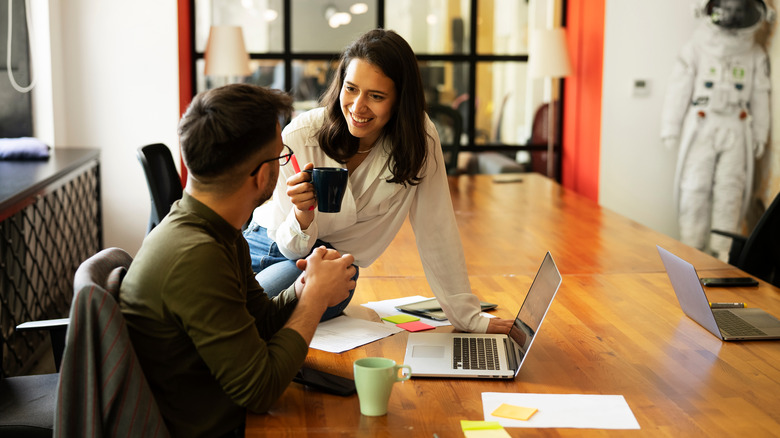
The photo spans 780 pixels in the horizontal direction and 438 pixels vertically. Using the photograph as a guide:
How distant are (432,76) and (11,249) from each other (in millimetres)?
3785

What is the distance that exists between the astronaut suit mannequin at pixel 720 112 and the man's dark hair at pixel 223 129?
4800mm

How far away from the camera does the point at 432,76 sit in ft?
20.4

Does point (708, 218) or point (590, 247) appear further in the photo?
point (708, 218)

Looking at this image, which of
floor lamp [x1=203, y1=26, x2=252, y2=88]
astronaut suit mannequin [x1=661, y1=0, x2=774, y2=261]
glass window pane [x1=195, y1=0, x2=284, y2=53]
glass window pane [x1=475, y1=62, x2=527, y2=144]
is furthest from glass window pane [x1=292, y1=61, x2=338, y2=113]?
astronaut suit mannequin [x1=661, y1=0, x2=774, y2=261]

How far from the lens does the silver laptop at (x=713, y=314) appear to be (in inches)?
73.5

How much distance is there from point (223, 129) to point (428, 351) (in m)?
0.70

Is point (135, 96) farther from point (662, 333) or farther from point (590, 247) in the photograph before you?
point (662, 333)

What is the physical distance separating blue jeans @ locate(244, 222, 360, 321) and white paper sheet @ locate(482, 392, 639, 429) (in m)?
0.56

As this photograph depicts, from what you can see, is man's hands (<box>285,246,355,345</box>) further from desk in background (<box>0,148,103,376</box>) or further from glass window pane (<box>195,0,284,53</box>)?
glass window pane (<box>195,0,284,53</box>)

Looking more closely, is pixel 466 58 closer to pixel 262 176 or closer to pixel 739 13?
pixel 739 13

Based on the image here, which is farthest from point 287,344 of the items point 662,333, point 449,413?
point 662,333

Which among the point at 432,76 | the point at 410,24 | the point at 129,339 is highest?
the point at 410,24

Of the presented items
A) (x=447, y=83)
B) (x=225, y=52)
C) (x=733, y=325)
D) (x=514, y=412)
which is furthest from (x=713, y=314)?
(x=447, y=83)

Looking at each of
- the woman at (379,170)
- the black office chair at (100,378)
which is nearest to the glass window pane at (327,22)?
the woman at (379,170)
